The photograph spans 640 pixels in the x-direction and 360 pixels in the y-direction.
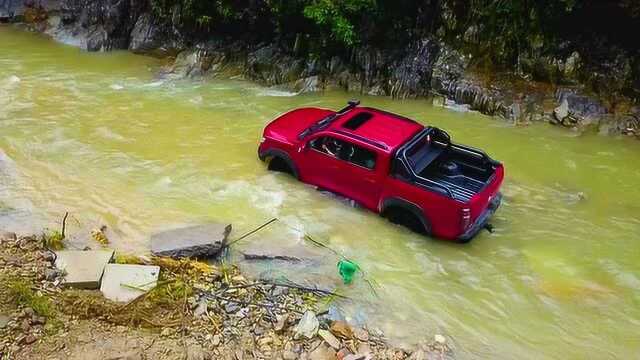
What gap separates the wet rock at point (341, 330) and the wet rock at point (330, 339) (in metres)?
0.08

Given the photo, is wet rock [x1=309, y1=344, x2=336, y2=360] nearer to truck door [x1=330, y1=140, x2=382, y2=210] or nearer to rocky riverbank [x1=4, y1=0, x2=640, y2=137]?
truck door [x1=330, y1=140, x2=382, y2=210]

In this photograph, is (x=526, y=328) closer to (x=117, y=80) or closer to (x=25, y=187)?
(x=25, y=187)

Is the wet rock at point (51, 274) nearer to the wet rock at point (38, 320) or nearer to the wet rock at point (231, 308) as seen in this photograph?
the wet rock at point (38, 320)

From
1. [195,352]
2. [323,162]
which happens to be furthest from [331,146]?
[195,352]

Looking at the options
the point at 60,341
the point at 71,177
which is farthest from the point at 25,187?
the point at 60,341

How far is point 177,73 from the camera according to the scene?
16953mm

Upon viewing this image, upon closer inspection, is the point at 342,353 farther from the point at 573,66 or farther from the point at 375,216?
the point at 573,66

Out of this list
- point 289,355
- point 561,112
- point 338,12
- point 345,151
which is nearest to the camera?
point 289,355

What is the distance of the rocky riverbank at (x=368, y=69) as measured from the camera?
544 inches

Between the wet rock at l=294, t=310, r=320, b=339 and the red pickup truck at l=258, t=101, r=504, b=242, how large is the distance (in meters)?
2.91

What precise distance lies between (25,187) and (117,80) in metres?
6.41

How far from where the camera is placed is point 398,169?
30.7 ft

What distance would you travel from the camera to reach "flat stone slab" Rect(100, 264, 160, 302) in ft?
24.0

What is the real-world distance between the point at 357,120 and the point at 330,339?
4454mm
